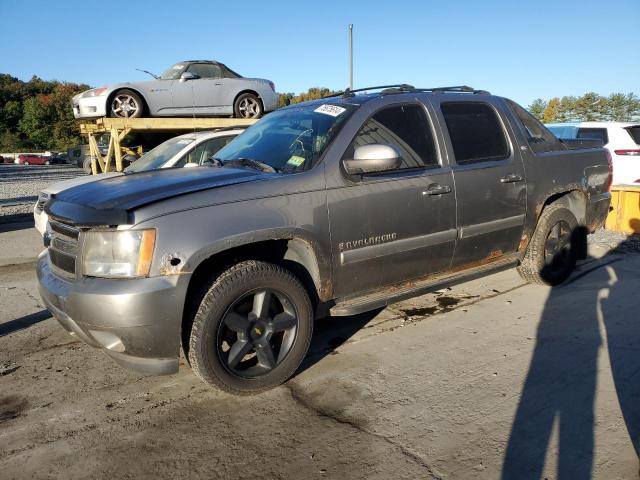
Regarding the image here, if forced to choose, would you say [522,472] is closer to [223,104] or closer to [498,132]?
[498,132]

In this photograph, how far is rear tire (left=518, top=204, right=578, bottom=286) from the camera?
4781mm

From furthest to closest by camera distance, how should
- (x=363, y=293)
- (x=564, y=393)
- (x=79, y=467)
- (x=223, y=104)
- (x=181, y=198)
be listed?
(x=223, y=104)
(x=363, y=293)
(x=564, y=393)
(x=181, y=198)
(x=79, y=467)

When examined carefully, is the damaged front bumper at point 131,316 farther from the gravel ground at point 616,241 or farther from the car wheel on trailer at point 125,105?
the car wheel on trailer at point 125,105

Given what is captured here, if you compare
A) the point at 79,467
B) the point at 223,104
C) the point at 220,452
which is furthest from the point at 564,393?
the point at 223,104

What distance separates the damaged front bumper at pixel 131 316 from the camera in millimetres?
2676

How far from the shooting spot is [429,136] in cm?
395

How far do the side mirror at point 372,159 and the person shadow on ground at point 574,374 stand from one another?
5.35ft

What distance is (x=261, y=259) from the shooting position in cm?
330

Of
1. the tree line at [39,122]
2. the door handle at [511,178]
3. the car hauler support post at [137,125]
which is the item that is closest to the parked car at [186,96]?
the car hauler support post at [137,125]

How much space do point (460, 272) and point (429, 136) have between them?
113 cm

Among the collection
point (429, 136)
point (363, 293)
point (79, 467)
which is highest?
point (429, 136)

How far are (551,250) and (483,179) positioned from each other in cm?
142

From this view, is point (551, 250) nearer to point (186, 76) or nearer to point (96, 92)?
point (186, 76)

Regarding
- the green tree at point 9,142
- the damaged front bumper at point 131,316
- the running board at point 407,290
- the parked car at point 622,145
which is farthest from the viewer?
the green tree at point 9,142
